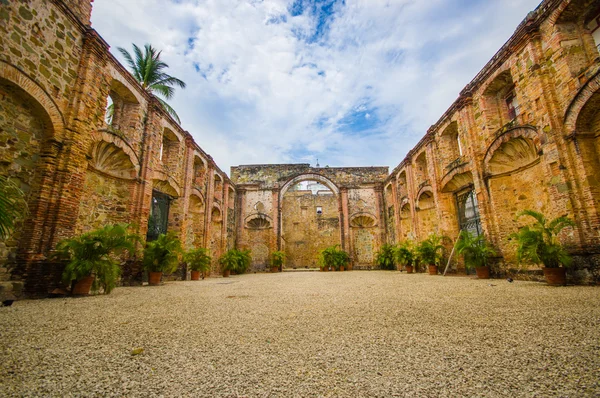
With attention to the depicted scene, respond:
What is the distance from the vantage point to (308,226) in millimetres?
24953

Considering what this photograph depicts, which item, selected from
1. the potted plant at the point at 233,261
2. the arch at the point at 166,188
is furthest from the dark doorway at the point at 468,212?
the arch at the point at 166,188

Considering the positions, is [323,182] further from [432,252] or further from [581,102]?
[581,102]

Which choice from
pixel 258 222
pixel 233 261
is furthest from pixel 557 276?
pixel 258 222

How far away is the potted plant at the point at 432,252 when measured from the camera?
11438 mm

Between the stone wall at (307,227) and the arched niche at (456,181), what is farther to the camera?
the stone wall at (307,227)

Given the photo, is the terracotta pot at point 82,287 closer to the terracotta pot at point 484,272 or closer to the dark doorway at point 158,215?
the dark doorway at point 158,215

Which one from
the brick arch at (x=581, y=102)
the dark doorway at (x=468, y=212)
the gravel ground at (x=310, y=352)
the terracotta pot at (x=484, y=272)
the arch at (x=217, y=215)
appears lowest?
the gravel ground at (x=310, y=352)

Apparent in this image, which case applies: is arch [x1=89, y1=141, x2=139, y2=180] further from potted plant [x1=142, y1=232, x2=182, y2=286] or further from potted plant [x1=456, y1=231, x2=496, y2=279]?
potted plant [x1=456, y1=231, x2=496, y2=279]

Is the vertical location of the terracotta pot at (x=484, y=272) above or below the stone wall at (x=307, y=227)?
below

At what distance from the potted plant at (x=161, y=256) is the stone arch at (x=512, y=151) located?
418 inches

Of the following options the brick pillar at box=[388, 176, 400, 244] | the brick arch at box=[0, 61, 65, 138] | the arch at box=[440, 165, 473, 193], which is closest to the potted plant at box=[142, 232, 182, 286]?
the brick arch at box=[0, 61, 65, 138]

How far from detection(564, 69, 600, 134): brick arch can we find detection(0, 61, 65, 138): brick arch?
11.7 meters

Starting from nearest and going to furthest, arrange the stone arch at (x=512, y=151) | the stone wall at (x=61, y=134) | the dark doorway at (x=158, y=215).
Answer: the stone wall at (x=61, y=134), the stone arch at (x=512, y=151), the dark doorway at (x=158, y=215)

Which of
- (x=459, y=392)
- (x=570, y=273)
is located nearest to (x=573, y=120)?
(x=570, y=273)
